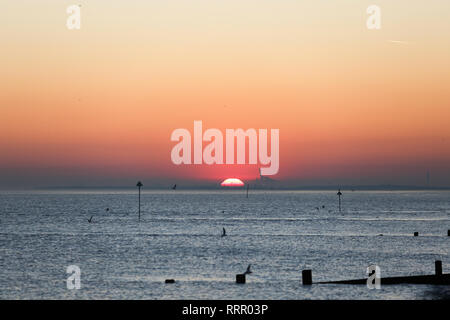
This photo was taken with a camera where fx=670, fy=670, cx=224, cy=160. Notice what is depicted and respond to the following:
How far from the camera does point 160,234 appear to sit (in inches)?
4370

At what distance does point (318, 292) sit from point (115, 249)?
145 ft

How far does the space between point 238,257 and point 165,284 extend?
24.5 meters

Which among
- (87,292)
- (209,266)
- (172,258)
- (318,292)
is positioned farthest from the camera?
A: (172,258)

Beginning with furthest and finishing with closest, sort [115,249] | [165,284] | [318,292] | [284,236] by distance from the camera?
1. [284,236]
2. [115,249]
3. [165,284]
4. [318,292]

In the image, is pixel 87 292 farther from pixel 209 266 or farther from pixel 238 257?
pixel 238 257

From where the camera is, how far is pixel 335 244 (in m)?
89.5

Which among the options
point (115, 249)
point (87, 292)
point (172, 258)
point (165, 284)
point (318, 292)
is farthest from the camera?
point (115, 249)

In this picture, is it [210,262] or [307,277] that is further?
[210,262]

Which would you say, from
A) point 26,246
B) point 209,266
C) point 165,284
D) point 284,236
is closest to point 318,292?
point 165,284
